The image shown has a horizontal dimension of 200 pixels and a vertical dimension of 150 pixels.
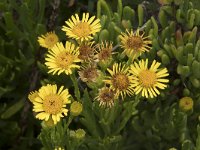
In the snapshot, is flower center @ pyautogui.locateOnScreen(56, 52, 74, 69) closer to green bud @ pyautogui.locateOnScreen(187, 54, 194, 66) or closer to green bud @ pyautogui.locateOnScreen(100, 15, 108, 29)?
green bud @ pyautogui.locateOnScreen(100, 15, 108, 29)

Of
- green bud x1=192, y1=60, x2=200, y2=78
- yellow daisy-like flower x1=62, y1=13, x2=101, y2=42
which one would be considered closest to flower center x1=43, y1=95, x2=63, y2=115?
yellow daisy-like flower x1=62, y1=13, x2=101, y2=42

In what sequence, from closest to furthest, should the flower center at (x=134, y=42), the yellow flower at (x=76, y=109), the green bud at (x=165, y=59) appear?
the yellow flower at (x=76, y=109) → the flower center at (x=134, y=42) → the green bud at (x=165, y=59)

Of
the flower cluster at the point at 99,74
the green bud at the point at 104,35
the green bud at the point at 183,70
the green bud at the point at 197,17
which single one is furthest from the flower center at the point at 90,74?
the green bud at the point at 197,17

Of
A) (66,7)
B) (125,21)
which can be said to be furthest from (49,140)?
(66,7)

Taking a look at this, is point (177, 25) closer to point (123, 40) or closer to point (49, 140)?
point (123, 40)

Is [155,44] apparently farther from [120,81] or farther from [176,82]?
[120,81]

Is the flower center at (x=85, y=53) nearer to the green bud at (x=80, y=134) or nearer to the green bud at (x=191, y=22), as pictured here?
the green bud at (x=80, y=134)

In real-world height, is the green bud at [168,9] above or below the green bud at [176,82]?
above
